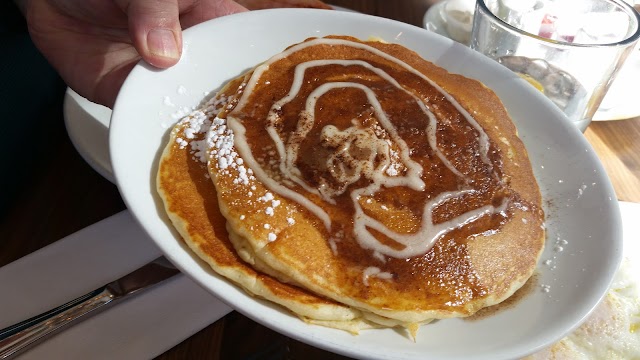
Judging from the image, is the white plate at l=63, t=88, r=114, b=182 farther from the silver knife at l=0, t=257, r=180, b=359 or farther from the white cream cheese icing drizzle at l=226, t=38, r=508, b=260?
the white cream cheese icing drizzle at l=226, t=38, r=508, b=260

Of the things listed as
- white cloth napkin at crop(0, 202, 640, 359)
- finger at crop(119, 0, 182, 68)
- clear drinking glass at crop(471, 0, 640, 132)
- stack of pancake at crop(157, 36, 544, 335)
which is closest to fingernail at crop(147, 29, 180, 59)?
finger at crop(119, 0, 182, 68)

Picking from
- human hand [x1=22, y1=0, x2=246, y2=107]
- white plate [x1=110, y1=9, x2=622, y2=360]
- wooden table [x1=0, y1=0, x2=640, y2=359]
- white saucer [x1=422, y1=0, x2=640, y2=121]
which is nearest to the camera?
white plate [x1=110, y1=9, x2=622, y2=360]

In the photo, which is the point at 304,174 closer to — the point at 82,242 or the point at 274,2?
the point at 82,242

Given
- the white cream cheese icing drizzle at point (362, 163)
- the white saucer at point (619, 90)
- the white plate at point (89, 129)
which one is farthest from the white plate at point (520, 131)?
the white saucer at point (619, 90)

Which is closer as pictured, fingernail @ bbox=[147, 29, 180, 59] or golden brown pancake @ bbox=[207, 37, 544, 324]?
golden brown pancake @ bbox=[207, 37, 544, 324]

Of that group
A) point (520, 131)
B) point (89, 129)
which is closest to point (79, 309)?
point (89, 129)

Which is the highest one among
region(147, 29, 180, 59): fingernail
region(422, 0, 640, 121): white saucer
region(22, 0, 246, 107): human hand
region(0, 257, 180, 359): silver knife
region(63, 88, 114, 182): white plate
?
region(147, 29, 180, 59): fingernail

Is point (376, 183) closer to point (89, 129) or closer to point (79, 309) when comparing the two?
point (79, 309)
